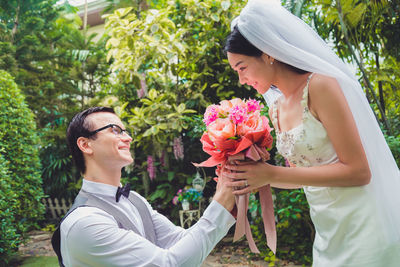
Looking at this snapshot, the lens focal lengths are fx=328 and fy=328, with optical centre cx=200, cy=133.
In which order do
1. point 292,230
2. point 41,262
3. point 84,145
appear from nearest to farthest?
point 84,145
point 292,230
point 41,262

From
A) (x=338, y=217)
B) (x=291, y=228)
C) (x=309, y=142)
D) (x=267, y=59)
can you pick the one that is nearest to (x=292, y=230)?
(x=291, y=228)

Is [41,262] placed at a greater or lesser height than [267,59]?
lesser

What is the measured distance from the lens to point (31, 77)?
7.75 meters

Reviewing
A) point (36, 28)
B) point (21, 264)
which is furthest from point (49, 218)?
point (36, 28)

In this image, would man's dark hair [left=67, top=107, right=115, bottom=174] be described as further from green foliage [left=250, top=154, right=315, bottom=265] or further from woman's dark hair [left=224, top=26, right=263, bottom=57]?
green foliage [left=250, top=154, right=315, bottom=265]

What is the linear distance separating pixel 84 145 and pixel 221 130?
74 cm

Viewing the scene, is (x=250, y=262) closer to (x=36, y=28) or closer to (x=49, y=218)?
(x=49, y=218)

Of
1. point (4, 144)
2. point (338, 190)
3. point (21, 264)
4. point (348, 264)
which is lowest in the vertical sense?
point (21, 264)

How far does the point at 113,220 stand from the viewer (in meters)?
1.49

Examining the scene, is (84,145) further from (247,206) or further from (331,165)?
(331,165)

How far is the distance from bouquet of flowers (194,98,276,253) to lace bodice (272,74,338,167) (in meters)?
0.15

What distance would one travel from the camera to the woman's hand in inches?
55.3

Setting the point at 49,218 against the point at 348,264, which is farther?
the point at 49,218

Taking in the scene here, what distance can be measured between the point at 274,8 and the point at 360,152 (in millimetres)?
791
